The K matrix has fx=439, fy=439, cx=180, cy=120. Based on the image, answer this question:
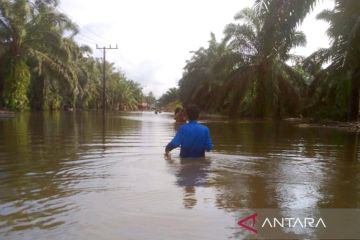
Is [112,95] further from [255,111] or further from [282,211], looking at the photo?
[282,211]

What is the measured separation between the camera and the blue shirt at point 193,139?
321 inches

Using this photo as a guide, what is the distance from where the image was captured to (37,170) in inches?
299

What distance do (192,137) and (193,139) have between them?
7 cm

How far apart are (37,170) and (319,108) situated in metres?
26.7

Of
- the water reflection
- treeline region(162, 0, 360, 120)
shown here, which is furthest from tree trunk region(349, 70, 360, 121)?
the water reflection

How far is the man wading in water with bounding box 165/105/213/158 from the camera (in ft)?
26.7

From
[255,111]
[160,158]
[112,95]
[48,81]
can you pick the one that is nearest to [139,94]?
[112,95]

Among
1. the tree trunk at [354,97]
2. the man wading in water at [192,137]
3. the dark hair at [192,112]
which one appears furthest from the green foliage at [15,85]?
the dark hair at [192,112]

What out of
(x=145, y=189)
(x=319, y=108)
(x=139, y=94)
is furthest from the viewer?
(x=139, y=94)

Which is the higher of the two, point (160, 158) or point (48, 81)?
point (48, 81)

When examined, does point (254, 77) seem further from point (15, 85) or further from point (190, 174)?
point (190, 174)

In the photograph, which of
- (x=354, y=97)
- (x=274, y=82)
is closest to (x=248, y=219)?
(x=354, y=97)

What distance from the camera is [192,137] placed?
8320 millimetres
